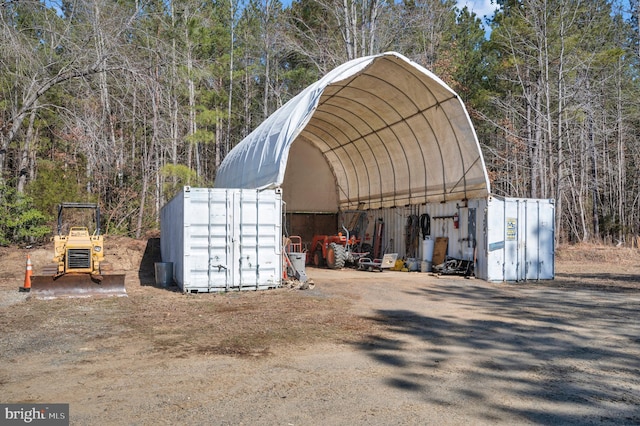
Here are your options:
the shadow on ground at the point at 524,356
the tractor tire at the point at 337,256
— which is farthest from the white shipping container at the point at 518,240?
the tractor tire at the point at 337,256

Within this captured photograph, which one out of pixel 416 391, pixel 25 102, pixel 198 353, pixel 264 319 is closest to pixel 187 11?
pixel 25 102

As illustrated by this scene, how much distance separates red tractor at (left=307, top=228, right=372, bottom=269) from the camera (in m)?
18.7

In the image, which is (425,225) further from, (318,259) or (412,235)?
(318,259)

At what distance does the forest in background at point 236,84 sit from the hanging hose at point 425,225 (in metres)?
8.58

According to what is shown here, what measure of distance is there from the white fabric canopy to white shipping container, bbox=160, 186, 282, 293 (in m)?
0.89

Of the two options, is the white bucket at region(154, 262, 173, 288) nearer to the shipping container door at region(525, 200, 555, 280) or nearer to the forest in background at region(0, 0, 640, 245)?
the forest in background at region(0, 0, 640, 245)

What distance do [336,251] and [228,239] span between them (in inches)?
279

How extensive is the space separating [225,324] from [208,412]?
157 inches

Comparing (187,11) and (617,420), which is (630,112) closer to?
(187,11)

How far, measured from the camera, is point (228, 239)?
12.1 meters

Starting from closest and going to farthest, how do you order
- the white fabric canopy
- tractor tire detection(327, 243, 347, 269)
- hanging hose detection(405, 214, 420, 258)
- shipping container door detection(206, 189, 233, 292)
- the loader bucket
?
the loader bucket < shipping container door detection(206, 189, 233, 292) < the white fabric canopy < hanging hose detection(405, 214, 420, 258) < tractor tire detection(327, 243, 347, 269)

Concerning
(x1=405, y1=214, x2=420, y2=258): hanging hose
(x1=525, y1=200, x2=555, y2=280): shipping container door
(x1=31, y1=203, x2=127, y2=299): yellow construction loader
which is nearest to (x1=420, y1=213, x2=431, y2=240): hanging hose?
(x1=405, y1=214, x2=420, y2=258): hanging hose

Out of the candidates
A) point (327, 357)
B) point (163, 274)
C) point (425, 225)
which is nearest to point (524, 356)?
point (327, 357)

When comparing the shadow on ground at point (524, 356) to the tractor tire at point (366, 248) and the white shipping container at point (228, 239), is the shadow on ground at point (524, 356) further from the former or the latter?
the tractor tire at point (366, 248)
